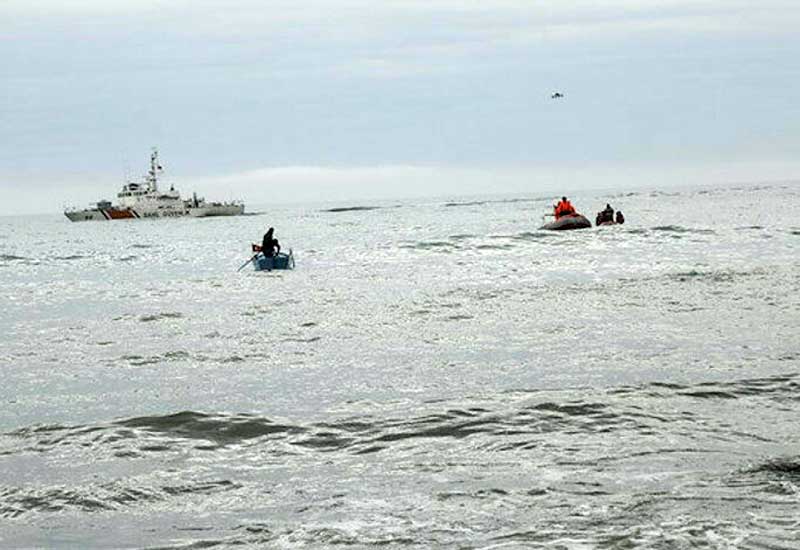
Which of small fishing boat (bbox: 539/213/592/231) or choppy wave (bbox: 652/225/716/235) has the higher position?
small fishing boat (bbox: 539/213/592/231)

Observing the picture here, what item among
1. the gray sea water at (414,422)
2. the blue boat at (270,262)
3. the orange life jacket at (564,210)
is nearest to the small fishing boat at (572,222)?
the orange life jacket at (564,210)

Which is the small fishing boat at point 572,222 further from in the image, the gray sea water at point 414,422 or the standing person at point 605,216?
the gray sea water at point 414,422

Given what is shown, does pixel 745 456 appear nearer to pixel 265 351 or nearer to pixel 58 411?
pixel 58 411

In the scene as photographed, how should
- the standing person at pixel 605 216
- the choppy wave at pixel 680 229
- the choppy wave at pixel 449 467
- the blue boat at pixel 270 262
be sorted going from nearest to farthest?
the choppy wave at pixel 449 467 < the blue boat at pixel 270 262 < the choppy wave at pixel 680 229 < the standing person at pixel 605 216

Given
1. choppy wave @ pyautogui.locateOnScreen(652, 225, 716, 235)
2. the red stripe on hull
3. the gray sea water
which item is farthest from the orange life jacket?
the red stripe on hull

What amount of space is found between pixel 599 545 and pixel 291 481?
353 cm

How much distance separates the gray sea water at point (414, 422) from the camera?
900 cm

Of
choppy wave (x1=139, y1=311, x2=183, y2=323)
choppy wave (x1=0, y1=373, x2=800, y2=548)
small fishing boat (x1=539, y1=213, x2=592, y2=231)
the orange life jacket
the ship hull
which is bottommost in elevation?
the ship hull

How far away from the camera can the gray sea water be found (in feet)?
29.5

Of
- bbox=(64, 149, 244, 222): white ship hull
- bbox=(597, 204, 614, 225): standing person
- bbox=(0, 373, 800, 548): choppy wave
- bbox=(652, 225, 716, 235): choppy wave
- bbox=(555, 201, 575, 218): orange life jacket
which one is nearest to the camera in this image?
bbox=(0, 373, 800, 548): choppy wave

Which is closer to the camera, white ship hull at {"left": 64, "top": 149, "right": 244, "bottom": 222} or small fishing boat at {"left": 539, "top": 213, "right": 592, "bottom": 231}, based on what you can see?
small fishing boat at {"left": 539, "top": 213, "right": 592, "bottom": 231}

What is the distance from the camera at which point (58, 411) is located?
15.2 m

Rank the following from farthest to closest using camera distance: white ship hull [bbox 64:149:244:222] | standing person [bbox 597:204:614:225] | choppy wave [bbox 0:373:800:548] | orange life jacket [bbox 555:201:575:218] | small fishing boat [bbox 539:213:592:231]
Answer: white ship hull [bbox 64:149:244:222] < standing person [bbox 597:204:614:225] < orange life jacket [bbox 555:201:575:218] < small fishing boat [bbox 539:213:592:231] < choppy wave [bbox 0:373:800:548]

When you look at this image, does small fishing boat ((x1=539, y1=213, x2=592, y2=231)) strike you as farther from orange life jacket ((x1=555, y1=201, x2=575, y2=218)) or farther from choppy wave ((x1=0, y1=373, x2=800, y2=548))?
choppy wave ((x1=0, y1=373, x2=800, y2=548))
